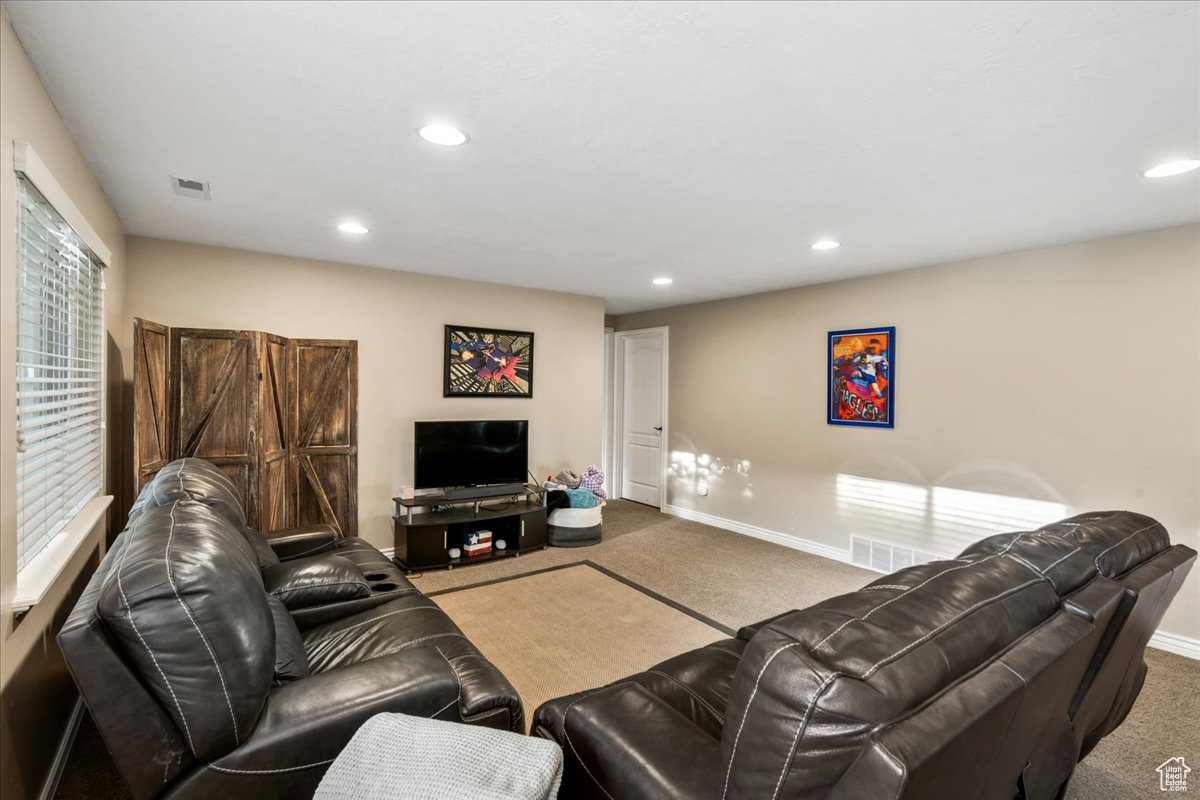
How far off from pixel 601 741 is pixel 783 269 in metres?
3.85

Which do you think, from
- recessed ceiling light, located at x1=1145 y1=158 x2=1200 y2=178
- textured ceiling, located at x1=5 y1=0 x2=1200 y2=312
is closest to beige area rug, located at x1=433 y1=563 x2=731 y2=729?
textured ceiling, located at x1=5 y1=0 x2=1200 y2=312

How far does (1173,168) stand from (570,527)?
4352 millimetres

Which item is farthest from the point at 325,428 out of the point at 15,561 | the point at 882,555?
the point at 882,555

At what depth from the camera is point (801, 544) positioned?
502 cm

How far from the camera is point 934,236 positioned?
339 centimetres

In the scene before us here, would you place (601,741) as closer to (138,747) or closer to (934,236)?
(138,747)

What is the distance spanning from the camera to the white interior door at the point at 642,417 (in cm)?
663

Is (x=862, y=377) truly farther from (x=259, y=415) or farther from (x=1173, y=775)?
(x=259, y=415)

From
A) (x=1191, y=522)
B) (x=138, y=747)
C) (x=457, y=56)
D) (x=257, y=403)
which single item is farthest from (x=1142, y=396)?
(x=257, y=403)

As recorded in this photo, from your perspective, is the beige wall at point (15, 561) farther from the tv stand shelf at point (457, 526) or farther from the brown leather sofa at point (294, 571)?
the tv stand shelf at point (457, 526)

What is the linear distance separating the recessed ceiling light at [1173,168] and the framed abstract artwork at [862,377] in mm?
1997

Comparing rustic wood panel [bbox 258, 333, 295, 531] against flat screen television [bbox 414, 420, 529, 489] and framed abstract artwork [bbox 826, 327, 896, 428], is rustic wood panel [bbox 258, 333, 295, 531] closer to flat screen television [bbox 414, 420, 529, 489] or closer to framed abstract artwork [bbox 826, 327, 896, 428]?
flat screen television [bbox 414, 420, 529, 489]

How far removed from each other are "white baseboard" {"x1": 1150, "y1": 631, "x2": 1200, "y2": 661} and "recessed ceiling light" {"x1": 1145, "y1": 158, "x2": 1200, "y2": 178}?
243 centimetres

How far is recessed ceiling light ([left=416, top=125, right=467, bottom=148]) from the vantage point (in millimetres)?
2068
